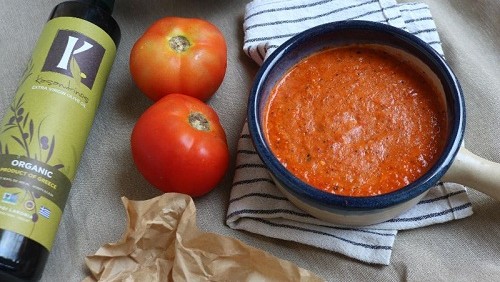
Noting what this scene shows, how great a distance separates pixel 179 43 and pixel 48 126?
224 mm

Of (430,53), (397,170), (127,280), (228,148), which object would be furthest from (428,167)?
(127,280)

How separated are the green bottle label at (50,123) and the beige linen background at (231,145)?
0.05 m

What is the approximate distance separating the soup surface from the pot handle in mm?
31

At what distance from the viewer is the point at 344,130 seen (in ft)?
3.34

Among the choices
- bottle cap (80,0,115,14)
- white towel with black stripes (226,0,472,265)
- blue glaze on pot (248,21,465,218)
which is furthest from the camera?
bottle cap (80,0,115,14)

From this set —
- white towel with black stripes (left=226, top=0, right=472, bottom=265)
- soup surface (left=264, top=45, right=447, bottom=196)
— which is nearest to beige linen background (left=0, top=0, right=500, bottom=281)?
white towel with black stripes (left=226, top=0, right=472, bottom=265)

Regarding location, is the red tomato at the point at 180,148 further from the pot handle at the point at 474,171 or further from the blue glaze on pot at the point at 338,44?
the pot handle at the point at 474,171

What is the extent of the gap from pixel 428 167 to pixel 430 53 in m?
0.16

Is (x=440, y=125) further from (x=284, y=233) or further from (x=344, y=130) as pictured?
(x=284, y=233)

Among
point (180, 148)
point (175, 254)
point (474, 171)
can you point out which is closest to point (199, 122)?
point (180, 148)

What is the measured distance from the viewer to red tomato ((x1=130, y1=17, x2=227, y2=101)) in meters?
1.10

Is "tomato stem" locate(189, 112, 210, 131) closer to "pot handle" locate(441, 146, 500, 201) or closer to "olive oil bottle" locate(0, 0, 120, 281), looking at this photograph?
"olive oil bottle" locate(0, 0, 120, 281)

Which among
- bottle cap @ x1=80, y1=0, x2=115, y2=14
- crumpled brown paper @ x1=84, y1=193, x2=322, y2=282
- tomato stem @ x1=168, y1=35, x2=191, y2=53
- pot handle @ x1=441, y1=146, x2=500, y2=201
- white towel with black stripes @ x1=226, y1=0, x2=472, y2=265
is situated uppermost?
pot handle @ x1=441, y1=146, x2=500, y2=201

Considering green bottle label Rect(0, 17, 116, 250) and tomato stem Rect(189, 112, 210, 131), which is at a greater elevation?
tomato stem Rect(189, 112, 210, 131)
